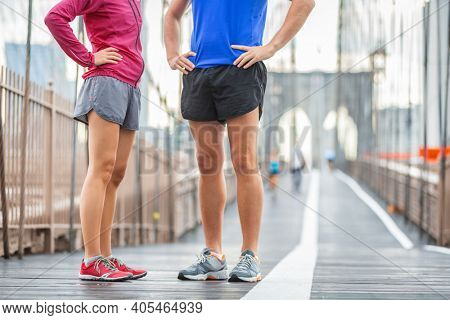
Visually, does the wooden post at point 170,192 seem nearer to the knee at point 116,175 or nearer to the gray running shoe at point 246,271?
the knee at point 116,175

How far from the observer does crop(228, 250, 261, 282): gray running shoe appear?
248 centimetres

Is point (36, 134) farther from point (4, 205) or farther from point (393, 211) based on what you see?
point (393, 211)

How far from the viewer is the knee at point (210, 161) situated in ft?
8.69

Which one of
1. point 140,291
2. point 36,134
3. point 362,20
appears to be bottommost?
point 140,291

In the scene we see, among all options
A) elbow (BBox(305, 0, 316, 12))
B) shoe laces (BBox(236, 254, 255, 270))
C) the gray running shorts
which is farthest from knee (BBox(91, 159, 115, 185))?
elbow (BBox(305, 0, 316, 12))

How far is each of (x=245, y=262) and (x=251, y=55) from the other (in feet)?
1.87

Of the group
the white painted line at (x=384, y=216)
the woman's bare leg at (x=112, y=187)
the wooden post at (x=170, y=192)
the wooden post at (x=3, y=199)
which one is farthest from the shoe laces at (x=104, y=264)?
the wooden post at (x=170, y=192)

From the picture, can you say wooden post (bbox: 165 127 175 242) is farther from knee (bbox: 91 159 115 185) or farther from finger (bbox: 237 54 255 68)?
finger (bbox: 237 54 255 68)

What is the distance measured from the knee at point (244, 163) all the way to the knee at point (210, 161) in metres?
0.05

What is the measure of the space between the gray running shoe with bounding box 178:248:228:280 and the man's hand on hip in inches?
21.6

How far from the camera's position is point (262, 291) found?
219cm

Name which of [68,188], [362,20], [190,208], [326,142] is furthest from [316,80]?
[68,188]

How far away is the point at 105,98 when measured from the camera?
256cm

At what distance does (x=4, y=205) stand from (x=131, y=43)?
153cm
